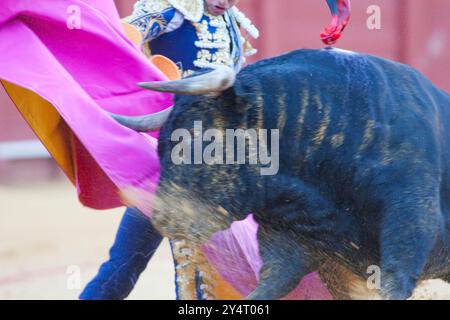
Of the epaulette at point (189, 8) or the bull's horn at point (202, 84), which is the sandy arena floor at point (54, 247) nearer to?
the epaulette at point (189, 8)

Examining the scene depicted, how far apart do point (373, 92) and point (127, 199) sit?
2.59 ft

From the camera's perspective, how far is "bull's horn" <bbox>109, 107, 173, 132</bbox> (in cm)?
246

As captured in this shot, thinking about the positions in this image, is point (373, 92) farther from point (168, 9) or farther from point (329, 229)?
point (168, 9)

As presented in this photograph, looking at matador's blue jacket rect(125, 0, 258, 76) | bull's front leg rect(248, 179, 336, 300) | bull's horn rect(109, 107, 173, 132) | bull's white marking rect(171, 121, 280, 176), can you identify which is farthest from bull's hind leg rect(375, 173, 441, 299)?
matador's blue jacket rect(125, 0, 258, 76)

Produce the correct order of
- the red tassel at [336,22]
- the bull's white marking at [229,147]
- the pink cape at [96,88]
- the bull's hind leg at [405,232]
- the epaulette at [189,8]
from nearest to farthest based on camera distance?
the bull's hind leg at [405,232] → the bull's white marking at [229,147] → the red tassel at [336,22] → the pink cape at [96,88] → the epaulette at [189,8]

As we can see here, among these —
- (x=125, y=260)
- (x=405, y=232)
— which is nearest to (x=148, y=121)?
(x=125, y=260)

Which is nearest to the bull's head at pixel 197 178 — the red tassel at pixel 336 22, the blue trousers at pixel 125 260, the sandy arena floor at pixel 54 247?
the red tassel at pixel 336 22

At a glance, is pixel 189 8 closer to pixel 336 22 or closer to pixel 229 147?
pixel 336 22

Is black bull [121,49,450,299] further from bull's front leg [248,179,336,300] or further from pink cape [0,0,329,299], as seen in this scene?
pink cape [0,0,329,299]

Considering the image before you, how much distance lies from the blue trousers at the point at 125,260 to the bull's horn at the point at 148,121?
16.7 inches

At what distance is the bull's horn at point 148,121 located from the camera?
246 centimetres

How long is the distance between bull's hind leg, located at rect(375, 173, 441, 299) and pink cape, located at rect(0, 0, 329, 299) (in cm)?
46

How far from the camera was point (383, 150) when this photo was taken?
230 cm
